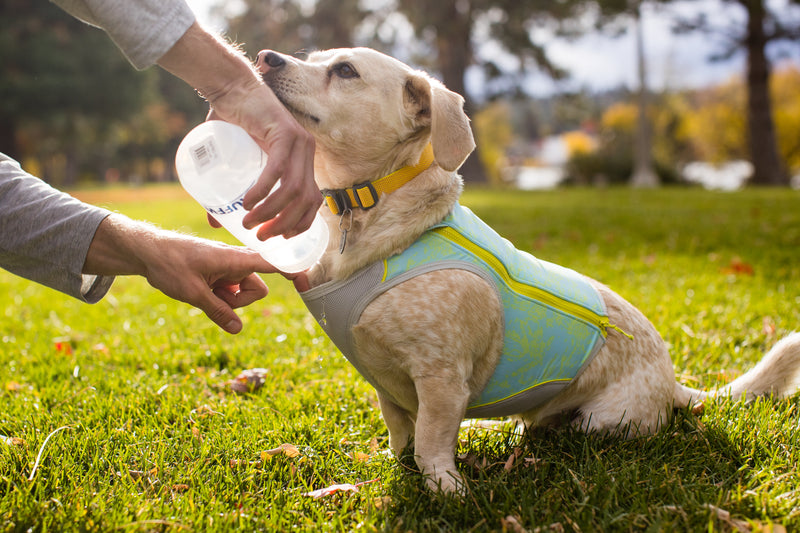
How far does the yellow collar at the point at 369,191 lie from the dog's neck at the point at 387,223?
20 mm

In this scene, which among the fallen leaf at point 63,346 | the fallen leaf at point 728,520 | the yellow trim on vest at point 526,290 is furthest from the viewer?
the fallen leaf at point 63,346

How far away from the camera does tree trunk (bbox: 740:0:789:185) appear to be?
17703 mm

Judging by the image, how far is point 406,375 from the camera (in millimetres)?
2225

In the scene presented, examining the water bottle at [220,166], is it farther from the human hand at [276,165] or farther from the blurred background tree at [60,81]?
the blurred background tree at [60,81]

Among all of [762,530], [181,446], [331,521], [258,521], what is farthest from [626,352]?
[181,446]

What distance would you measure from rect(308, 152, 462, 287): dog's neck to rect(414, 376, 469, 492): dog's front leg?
1.63ft

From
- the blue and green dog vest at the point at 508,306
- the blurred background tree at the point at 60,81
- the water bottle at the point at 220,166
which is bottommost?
the blurred background tree at the point at 60,81

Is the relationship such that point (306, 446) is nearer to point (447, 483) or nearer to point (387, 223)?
point (447, 483)

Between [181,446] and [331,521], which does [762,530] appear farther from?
[181,446]

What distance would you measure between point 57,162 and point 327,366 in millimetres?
61562

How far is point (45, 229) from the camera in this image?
82.3 inches

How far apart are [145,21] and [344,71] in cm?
76

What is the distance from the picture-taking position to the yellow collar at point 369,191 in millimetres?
2309

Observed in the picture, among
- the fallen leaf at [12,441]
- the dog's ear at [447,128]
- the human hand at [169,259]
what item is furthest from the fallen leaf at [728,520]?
the fallen leaf at [12,441]
